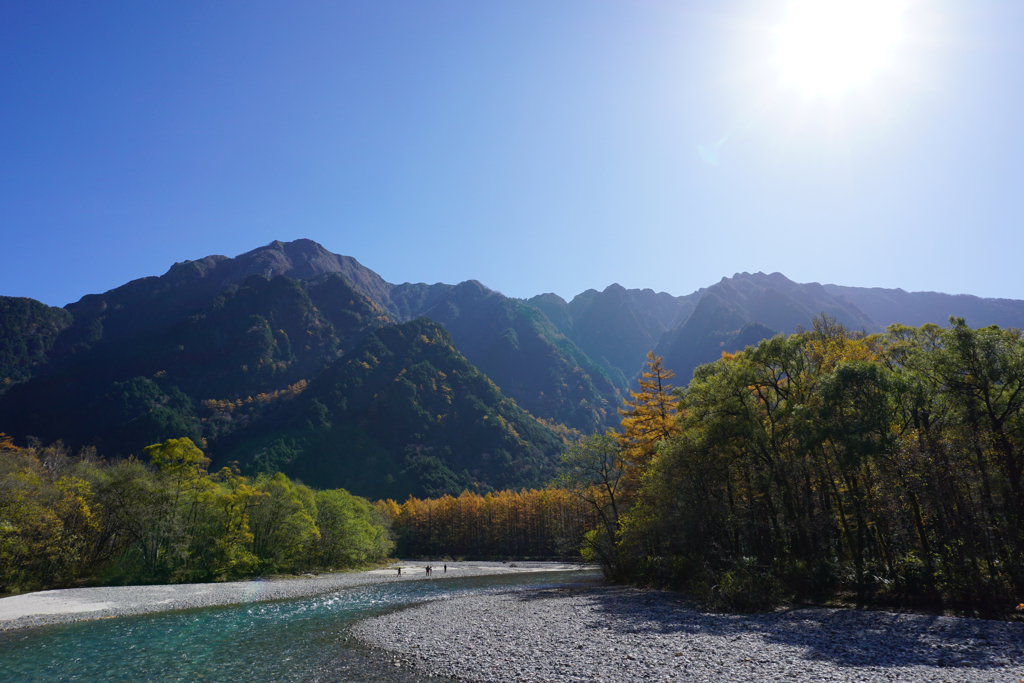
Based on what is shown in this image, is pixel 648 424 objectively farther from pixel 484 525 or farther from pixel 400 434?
pixel 400 434

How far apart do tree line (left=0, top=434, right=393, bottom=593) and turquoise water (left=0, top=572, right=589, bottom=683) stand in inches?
495

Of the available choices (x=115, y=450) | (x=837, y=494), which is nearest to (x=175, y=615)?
(x=837, y=494)

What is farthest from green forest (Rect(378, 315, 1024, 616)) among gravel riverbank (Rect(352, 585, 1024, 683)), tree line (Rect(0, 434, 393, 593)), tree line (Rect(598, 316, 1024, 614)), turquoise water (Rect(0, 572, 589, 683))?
tree line (Rect(0, 434, 393, 593))

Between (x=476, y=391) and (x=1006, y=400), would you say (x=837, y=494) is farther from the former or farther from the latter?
(x=476, y=391)

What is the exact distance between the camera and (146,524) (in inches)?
1423

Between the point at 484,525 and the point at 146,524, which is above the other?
the point at 146,524

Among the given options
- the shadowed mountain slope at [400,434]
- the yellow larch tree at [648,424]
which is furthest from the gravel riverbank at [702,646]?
the shadowed mountain slope at [400,434]

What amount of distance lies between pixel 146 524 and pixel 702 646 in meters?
41.9

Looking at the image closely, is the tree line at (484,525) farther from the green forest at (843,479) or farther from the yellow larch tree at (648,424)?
the green forest at (843,479)

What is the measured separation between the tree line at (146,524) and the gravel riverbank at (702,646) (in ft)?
86.0

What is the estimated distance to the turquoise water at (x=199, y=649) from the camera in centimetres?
1338

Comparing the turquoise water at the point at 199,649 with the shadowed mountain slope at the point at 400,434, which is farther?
the shadowed mountain slope at the point at 400,434

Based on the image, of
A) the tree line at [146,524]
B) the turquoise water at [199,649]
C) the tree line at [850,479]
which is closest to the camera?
the turquoise water at [199,649]

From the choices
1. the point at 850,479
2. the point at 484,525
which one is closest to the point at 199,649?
the point at 850,479
